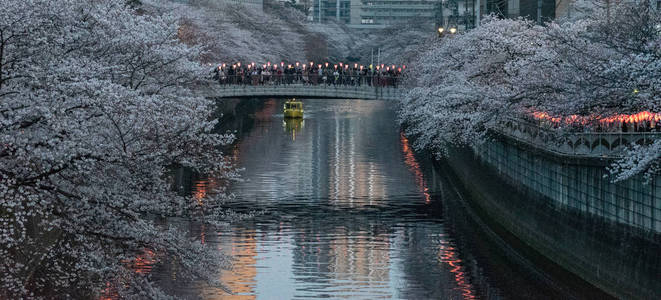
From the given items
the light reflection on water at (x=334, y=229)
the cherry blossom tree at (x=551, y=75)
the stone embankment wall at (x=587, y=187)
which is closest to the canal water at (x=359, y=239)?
the light reflection on water at (x=334, y=229)

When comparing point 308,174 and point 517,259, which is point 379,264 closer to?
point 517,259

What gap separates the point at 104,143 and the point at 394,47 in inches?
4787

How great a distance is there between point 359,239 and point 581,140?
358 inches

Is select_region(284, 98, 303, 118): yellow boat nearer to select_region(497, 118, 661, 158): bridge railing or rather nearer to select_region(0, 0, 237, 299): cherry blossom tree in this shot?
select_region(497, 118, 661, 158): bridge railing

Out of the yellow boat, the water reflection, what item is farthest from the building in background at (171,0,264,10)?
the water reflection

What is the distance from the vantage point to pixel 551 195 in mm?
29750

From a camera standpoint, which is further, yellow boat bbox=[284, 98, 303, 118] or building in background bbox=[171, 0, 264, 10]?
building in background bbox=[171, 0, 264, 10]

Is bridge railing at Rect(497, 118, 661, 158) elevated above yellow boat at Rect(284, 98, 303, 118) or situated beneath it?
elevated above

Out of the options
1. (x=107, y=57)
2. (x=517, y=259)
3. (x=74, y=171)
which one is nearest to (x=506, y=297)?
(x=517, y=259)

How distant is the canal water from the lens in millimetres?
26406

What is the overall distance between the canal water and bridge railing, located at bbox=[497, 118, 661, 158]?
3.15m

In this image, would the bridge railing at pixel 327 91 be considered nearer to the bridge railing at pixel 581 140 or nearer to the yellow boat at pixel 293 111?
the yellow boat at pixel 293 111

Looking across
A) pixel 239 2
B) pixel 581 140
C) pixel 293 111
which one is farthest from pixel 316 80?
pixel 581 140

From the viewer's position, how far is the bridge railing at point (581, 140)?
24.2 metres
